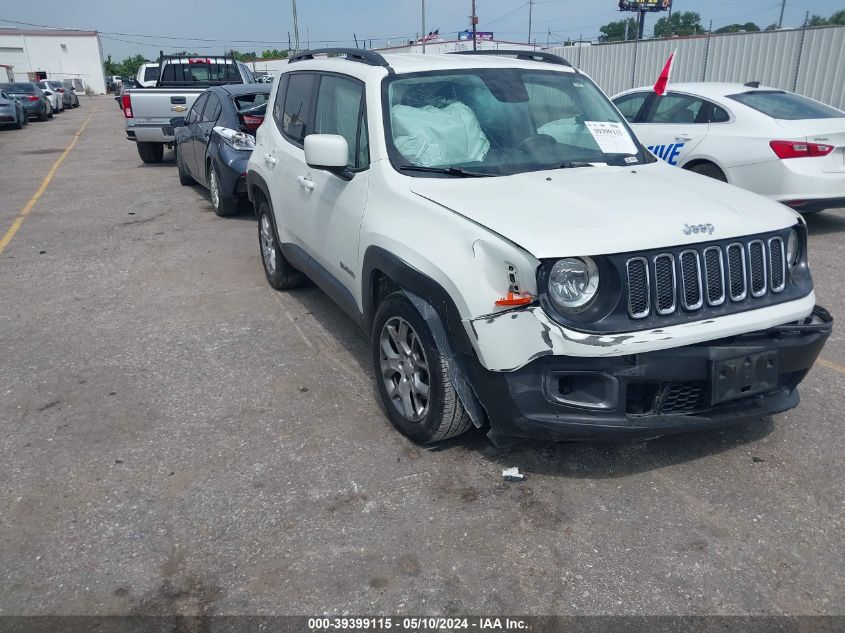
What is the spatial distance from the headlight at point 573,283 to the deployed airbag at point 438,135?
4.00 ft

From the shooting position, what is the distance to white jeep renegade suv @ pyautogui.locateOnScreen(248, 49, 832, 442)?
2949 mm

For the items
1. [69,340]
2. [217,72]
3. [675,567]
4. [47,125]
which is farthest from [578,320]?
[47,125]

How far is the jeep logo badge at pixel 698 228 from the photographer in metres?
3.07

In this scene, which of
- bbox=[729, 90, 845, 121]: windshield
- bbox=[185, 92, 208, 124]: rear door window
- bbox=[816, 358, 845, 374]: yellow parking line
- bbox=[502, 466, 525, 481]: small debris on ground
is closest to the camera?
bbox=[502, 466, 525, 481]: small debris on ground

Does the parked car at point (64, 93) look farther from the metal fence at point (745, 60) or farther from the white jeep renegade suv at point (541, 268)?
the white jeep renegade suv at point (541, 268)

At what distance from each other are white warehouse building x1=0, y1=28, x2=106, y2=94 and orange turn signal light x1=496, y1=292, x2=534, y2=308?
3638 inches

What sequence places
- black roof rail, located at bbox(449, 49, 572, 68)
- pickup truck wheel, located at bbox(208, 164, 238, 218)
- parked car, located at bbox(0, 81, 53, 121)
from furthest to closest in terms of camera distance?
parked car, located at bbox(0, 81, 53, 121), pickup truck wheel, located at bbox(208, 164, 238, 218), black roof rail, located at bbox(449, 49, 572, 68)

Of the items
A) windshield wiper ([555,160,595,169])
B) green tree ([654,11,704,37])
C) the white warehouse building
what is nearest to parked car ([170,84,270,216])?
→ windshield wiper ([555,160,595,169])

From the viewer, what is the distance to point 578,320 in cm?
293

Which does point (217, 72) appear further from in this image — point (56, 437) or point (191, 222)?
point (56, 437)

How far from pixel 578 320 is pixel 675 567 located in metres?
1.04

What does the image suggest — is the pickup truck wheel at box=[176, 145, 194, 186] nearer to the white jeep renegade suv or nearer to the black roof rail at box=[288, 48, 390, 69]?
the black roof rail at box=[288, 48, 390, 69]

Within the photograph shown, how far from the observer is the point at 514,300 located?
295 centimetres

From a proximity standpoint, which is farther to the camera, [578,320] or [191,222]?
[191,222]
